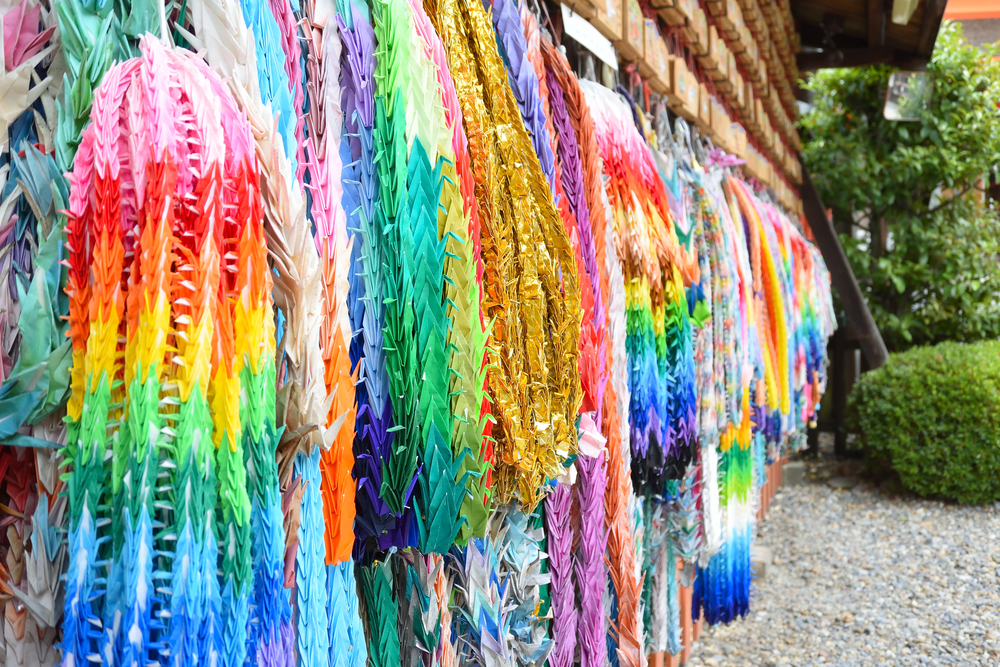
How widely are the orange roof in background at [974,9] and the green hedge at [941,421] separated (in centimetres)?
532

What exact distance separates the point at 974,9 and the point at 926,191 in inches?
161

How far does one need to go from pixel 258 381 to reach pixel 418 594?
38cm

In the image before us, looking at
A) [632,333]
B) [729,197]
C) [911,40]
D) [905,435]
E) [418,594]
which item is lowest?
[905,435]

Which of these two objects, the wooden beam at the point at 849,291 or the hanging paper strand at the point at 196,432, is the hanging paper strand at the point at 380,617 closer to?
the hanging paper strand at the point at 196,432

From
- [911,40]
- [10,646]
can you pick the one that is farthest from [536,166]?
[911,40]

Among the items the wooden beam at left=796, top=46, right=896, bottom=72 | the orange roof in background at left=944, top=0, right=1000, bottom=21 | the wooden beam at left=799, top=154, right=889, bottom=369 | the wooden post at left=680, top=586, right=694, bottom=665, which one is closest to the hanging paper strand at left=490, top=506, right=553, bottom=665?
the wooden post at left=680, top=586, right=694, bottom=665

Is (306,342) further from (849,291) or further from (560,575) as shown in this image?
(849,291)

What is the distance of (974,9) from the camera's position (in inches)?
338

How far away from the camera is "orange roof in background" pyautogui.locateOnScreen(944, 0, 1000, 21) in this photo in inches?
334

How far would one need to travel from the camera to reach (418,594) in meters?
0.79

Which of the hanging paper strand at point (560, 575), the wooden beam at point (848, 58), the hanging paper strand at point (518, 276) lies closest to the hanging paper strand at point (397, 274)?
the hanging paper strand at point (518, 276)

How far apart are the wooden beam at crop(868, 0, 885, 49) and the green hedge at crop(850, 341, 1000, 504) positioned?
214 centimetres

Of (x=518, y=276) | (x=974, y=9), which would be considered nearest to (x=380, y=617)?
(x=518, y=276)

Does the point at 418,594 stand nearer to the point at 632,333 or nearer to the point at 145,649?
the point at 145,649
